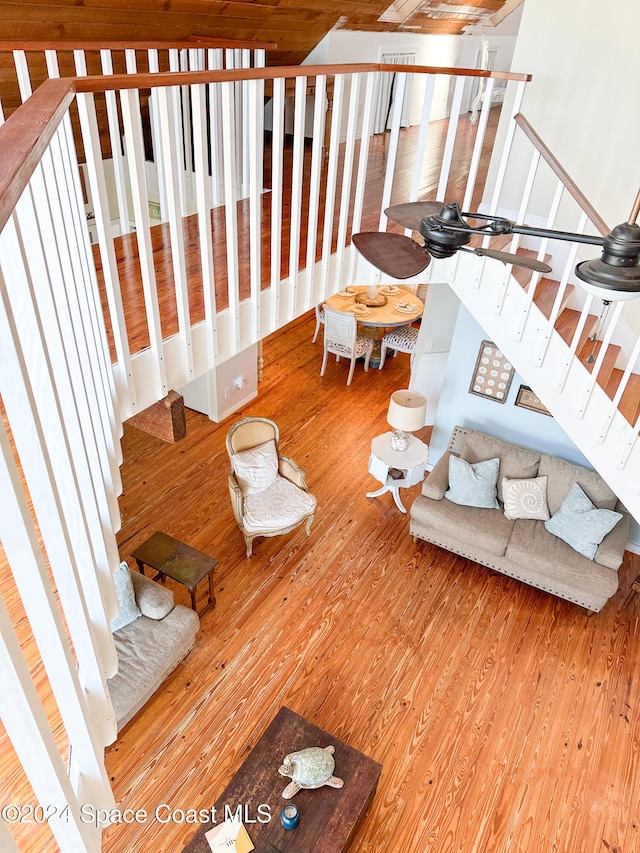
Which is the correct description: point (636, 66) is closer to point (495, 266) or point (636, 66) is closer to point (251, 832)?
point (495, 266)

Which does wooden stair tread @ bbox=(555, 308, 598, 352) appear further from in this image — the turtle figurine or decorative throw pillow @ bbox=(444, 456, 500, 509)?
the turtle figurine

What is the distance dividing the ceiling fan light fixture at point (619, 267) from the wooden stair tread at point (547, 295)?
2147mm

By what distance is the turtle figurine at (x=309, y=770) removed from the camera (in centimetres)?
316

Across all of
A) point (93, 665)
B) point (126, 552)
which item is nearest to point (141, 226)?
point (93, 665)

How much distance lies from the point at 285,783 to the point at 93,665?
8.40 ft

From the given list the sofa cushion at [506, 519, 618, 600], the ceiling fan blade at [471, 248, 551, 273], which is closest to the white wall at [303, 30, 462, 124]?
the ceiling fan blade at [471, 248, 551, 273]

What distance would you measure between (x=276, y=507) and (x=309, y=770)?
2.21 m

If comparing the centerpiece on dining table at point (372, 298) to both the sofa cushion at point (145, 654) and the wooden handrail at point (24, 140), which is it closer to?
the sofa cushion at point (145, 654)

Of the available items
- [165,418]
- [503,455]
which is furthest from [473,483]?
[165,418]

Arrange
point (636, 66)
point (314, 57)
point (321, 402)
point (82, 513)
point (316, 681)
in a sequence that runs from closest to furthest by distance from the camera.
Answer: point (82, 513), point (636, 66), point (316, 681), point (314, 57), point (321, 402)

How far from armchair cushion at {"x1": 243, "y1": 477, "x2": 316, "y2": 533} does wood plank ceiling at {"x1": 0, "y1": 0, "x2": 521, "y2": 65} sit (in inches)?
137

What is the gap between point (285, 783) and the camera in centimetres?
322

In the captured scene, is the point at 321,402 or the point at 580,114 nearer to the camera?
the point at 580,114

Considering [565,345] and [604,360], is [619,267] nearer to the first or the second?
[565,345]
